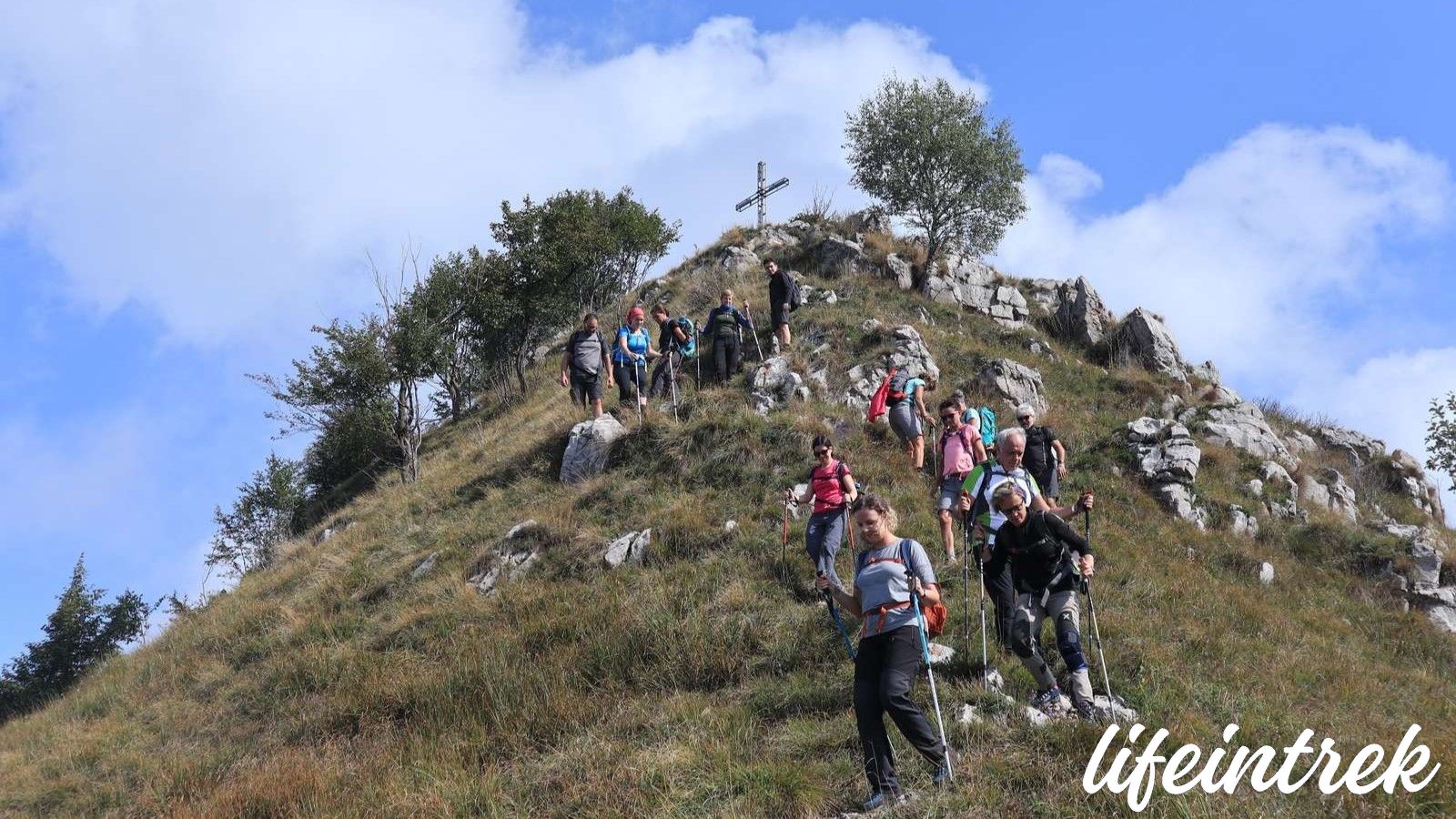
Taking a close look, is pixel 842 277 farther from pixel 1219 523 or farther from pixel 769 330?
pixel 1219 523

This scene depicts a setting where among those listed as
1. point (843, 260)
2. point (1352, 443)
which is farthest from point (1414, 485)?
point (843, 260)

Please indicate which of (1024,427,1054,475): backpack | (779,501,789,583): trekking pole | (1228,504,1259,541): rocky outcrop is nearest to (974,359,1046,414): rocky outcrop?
(1228,504,1259,541): rocky outcrop

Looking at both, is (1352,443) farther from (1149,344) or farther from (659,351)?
(659,351)

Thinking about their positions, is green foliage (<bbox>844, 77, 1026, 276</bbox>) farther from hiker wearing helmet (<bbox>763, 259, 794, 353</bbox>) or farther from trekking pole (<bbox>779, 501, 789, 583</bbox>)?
trekking pole (<bbox>779, 501, 789, 583</bbox>)

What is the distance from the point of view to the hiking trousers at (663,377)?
58.2 ft

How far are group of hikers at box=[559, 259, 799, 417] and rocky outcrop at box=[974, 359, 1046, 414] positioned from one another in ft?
14.3

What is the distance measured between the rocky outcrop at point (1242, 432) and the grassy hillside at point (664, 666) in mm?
1084

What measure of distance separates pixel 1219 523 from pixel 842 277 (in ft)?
42.6

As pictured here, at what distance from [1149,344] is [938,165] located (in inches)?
312

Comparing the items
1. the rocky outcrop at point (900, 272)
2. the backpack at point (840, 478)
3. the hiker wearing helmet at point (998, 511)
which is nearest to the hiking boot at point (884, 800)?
the hiker wearing helmet at point (998, 511)

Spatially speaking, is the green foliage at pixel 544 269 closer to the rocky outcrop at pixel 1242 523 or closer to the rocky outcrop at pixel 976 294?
the rocky outcrop at pixel 976 294

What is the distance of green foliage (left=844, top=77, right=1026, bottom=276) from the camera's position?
988 inches

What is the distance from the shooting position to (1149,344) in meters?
22.0

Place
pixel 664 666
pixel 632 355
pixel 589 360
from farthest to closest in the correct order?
pixel 632 355 < pixel 589 360 < pixel 664 666
